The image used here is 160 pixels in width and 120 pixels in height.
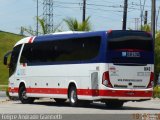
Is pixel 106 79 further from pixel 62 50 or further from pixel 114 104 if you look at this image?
pixel 62 50

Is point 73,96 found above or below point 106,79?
below

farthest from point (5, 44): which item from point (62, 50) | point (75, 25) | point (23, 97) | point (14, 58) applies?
point (62, 50)

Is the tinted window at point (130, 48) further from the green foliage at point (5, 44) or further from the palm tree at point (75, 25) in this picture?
the green foliage at point (5, 44)

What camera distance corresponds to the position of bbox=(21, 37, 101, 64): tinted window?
2708 cm

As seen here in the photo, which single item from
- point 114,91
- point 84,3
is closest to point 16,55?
point 114,91

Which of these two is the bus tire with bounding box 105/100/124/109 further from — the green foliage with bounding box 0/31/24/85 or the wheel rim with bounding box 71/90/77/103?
the green foliage with bounding box 0/31/24/85

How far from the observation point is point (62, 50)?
29.0 metres

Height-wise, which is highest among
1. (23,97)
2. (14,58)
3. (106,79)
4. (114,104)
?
(14,58)

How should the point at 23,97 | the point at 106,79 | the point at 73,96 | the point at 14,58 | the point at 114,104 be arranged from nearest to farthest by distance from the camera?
1. the point at 106,79
2. the point at 73,96
3. the point at 114,104
4. the point at 23,97
5. the point at 14,58

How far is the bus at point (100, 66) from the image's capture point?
2648 centimetres

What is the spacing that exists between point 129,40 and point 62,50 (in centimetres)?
359

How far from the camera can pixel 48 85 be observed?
30266 millimetres

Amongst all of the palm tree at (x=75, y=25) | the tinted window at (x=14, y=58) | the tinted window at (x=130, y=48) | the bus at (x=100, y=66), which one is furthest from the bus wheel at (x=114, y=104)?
the palm tree at (x=75, y=25)

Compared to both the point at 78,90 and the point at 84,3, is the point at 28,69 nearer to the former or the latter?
the point at 78,90
